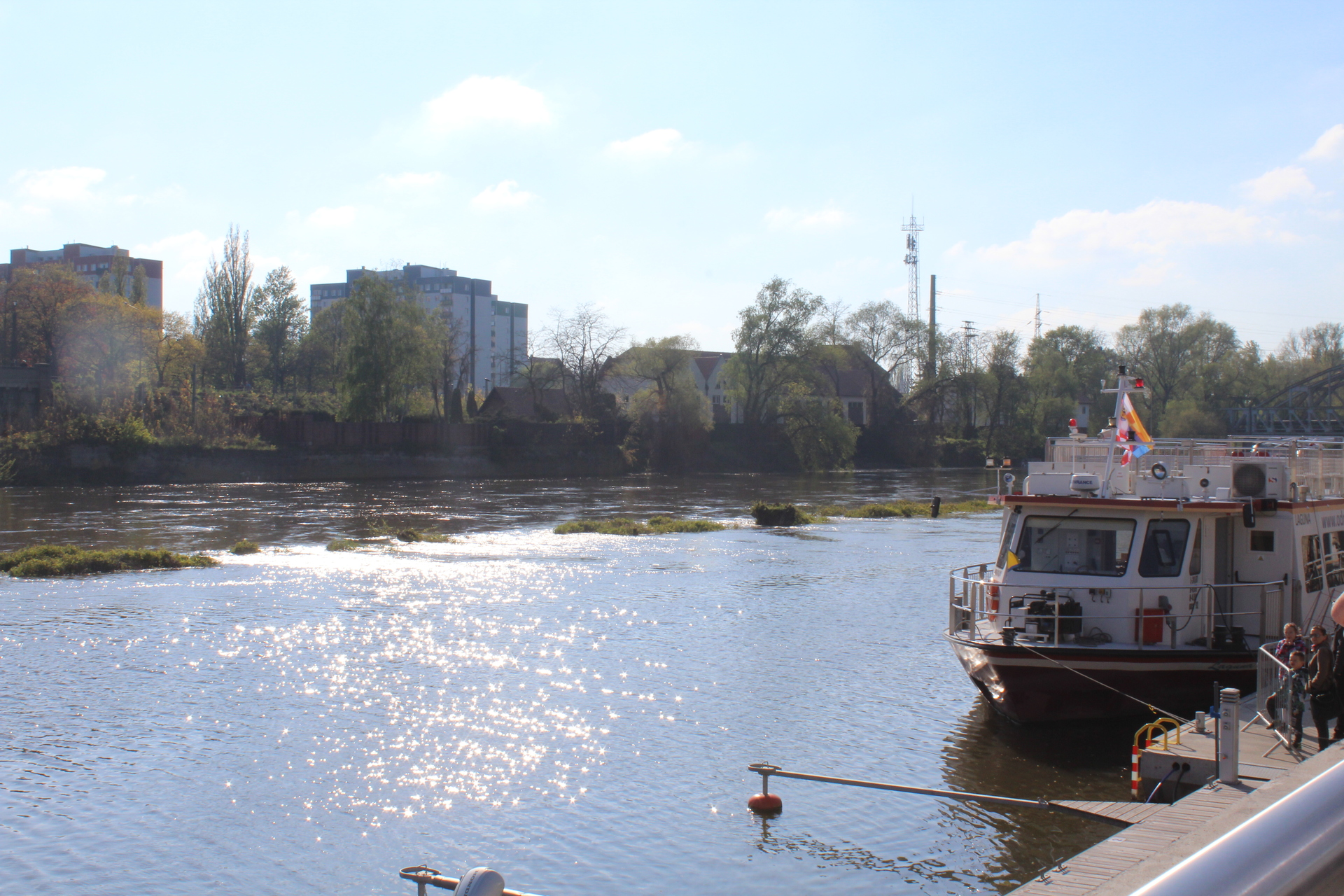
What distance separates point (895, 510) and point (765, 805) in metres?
42.5

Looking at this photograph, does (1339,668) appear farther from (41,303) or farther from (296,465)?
(41,303)

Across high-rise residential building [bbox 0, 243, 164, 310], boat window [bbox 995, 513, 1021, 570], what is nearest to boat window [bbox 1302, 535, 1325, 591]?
boat window [bbox 995, 513, 1021, 570]

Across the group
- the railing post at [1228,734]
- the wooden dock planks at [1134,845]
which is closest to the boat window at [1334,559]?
the railing post at [1228,734]

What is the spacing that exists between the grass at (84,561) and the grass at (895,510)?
98.2 feet

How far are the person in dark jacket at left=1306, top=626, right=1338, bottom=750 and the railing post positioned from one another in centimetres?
88

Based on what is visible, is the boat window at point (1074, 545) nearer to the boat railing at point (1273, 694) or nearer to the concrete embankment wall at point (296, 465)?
the boat railing at point (1273, 694)

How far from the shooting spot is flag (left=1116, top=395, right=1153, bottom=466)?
15398mm

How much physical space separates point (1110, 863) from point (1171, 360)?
350 feet

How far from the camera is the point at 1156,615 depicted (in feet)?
49.3

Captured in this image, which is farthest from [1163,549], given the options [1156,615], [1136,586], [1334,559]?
[1334,559]

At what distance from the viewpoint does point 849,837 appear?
40.4 ft

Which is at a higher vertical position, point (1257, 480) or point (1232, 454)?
point (1232, 454)

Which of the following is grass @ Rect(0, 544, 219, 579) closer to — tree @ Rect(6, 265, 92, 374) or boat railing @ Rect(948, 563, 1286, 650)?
boat railing @ Rect(948, 563, 1286, 650)

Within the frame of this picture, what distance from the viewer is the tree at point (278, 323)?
12331cm
